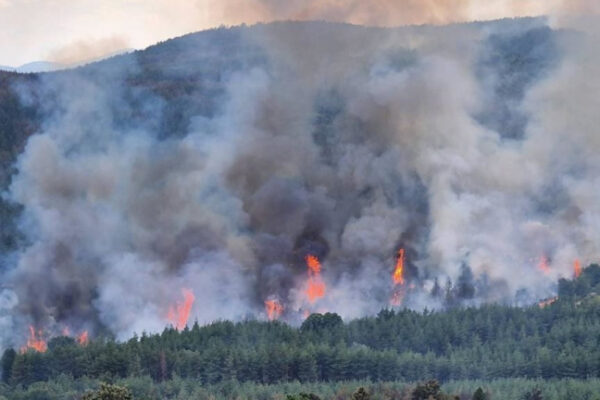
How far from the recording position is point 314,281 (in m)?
139

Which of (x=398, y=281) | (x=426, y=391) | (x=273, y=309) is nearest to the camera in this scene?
(x=426, y=391)

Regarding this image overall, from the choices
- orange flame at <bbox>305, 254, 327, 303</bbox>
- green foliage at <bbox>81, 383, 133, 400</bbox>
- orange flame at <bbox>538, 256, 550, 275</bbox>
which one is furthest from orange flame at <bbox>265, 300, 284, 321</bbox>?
green foliage at <bbox>81, 383, 133, 400</bbox>

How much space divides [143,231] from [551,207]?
48551 millimetres

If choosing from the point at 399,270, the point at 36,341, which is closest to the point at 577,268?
the point at 399,270

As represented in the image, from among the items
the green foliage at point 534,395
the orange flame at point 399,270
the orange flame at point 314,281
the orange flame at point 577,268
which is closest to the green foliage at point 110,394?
the green foliage at point 534,395

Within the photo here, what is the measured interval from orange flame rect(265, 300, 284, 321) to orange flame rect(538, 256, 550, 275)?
92.5 feet

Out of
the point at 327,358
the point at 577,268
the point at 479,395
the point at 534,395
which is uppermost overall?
the point at 577,268

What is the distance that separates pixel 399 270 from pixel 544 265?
1565 centimetres

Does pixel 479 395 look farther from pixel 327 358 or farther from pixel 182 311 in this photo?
pixel 182 311

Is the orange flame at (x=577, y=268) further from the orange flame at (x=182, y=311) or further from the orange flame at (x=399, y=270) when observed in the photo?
the orange flame at (x=182, y=311)

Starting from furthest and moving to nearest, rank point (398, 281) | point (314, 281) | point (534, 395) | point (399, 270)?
1. point (399, 270)
2. point (398, 281)
3. point (314, 281)
4. point (534, 395)

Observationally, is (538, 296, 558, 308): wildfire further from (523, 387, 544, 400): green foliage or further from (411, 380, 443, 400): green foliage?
(411, 380, 443, 400): green foliage

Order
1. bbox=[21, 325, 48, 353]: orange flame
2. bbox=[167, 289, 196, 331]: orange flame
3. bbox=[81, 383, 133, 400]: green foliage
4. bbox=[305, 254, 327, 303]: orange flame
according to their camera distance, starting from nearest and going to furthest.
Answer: bbox=[81, 383, 133, 400]: green foliage
bbox=[21, 325, 48, 353]: orange flame
bbox=[167, 289, 196, 331]: orange flame
bbox=[305, 254, 327, 303]: orange flame

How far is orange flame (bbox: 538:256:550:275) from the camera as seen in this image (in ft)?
450
